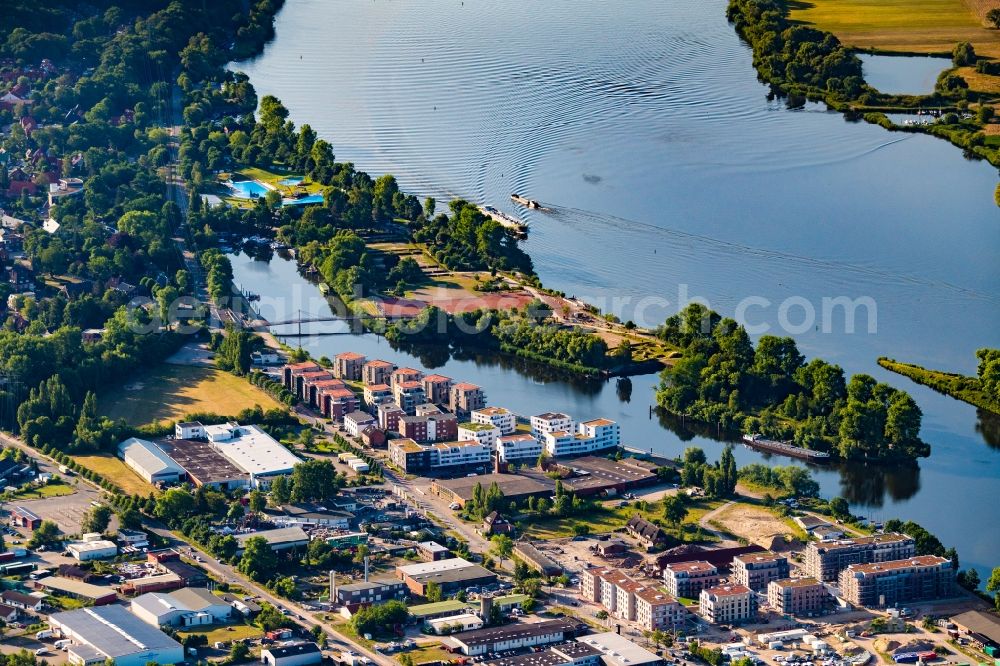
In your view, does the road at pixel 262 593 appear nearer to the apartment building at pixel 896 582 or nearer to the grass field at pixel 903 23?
the apartment building at pixel 896 582

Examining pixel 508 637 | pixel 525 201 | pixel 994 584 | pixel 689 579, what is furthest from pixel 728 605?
pixel 525 201

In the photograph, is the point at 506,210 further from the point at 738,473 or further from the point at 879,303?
the point at 738,473

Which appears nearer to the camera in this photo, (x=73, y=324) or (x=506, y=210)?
(x=73, y=324)

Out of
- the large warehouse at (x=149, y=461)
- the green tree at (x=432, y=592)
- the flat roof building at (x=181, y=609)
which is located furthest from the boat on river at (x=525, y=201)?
the flat roof building at (x=181, y=609)

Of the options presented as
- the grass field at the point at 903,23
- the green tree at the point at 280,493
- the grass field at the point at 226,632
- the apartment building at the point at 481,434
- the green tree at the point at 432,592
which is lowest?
the grass field at the point at 226,632

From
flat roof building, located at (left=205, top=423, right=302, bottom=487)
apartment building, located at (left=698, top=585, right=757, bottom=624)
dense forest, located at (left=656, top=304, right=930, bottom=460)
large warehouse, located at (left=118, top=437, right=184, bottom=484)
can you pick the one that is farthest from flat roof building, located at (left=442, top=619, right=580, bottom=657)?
dense forest, located at (left=656, top=304, right=930, bottom=460)

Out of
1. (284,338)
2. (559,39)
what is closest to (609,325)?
(284,338)
